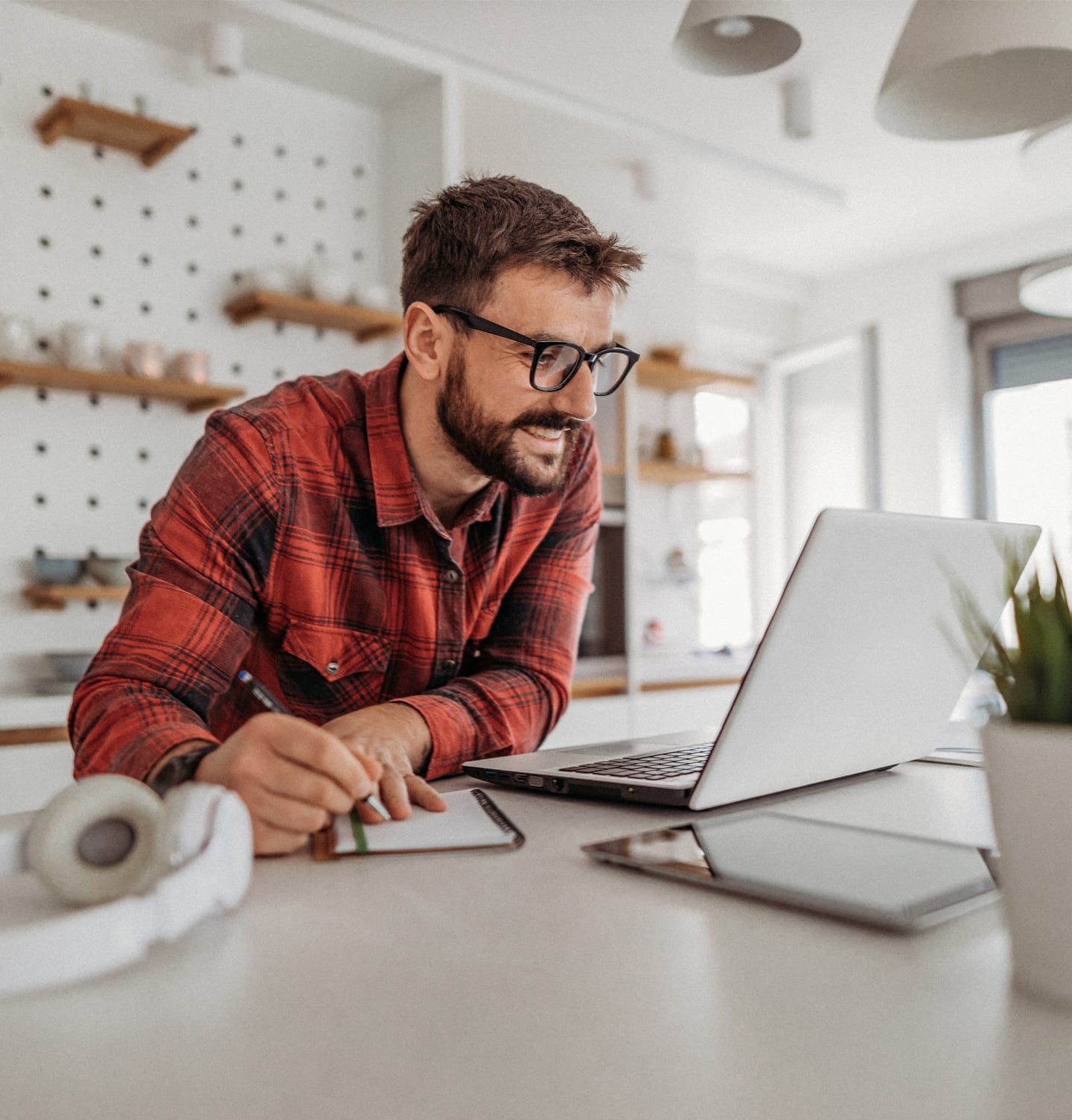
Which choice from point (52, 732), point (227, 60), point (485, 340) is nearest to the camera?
point (485, 340)

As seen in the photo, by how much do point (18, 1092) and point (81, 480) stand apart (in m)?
2.56

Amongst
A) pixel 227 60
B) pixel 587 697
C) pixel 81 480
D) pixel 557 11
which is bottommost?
pixel 587 697

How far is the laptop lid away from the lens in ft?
2.29

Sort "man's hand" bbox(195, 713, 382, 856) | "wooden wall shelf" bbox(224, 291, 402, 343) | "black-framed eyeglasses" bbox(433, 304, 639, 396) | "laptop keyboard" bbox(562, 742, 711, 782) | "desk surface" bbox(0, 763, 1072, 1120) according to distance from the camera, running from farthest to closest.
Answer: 1. "wooden wall shelf" bbox(224, 291, 402, 343)
2. "black-framed eyeglasses" bbox(433, 304, 639, 396)
3. "laptop keyboard" bbox(562, 742, 711, 782)
4. "man's hand" bbox(195, 713, 382, 856)
5. "desk surface" bbox(0, 763, 1072, 1120)

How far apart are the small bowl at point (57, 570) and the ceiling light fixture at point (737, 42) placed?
180cm

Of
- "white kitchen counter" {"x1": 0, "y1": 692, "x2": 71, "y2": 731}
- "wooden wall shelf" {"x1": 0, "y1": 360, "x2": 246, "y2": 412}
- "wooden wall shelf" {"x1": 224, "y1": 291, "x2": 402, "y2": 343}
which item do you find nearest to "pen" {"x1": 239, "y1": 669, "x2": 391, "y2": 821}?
"white kitchen counter" {"x1": 0, "y1": 692, "x2": 71, "y2": 731}

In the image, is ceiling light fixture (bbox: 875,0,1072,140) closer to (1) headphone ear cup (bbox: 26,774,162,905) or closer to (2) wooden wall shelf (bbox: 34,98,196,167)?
(1) headphone ear cup (bbox: 26,774,162,905)

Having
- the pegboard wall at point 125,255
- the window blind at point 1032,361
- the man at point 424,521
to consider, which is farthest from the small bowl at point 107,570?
the window blind at point 1032,361

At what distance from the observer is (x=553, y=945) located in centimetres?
53

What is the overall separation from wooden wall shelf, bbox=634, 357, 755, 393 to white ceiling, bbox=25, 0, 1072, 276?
2.03 ft

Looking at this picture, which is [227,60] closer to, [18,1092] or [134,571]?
[134,571]

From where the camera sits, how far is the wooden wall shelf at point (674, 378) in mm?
4266

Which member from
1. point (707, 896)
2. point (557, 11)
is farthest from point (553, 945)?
point (557, 11)

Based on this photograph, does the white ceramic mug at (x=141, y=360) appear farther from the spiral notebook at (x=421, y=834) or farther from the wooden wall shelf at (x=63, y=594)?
the spiral notebook at (x=421, y=834)
